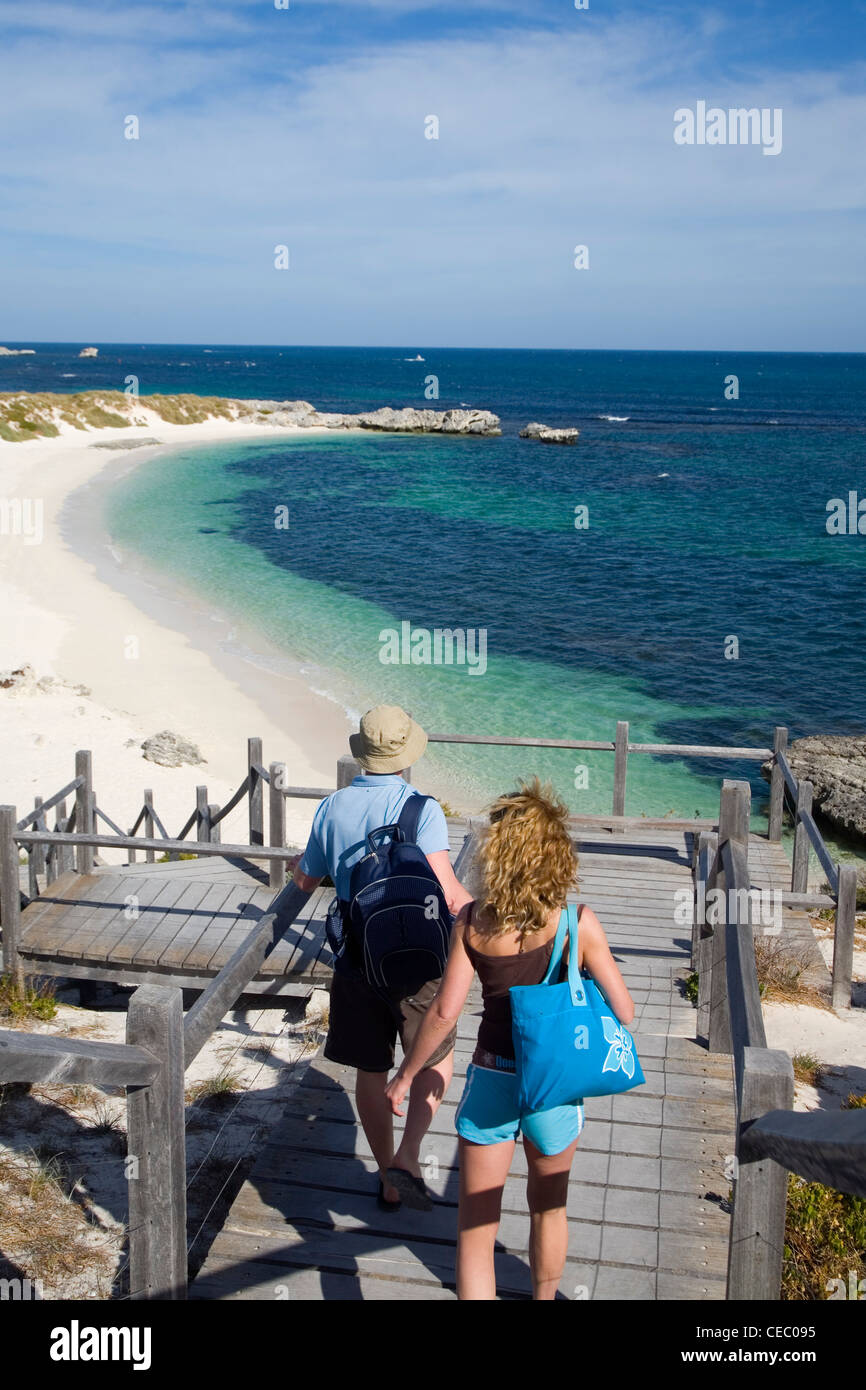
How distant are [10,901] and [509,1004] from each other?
18.8 feet

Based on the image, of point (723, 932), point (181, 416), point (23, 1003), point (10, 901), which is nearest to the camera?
point (723, 932)

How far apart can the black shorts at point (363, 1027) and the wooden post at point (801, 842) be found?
607 cm

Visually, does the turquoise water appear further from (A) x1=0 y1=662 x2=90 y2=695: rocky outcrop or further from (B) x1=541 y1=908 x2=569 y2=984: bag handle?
(B) x1=541 y1=908 x2=569 y2=984: bag handle

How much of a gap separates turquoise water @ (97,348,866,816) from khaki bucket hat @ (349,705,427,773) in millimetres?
11818

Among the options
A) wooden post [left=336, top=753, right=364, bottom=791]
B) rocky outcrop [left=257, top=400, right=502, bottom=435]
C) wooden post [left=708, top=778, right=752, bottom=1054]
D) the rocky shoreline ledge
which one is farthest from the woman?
rocky outcrop [left=257, top=400, right=502, bottom=435]

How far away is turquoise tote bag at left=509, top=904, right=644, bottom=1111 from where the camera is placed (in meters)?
3.08

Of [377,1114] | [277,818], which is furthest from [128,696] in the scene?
[377,1114]

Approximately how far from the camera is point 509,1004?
3225 millimetres

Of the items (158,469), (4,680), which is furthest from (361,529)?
(4,680)

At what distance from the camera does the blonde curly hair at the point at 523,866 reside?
311 cm

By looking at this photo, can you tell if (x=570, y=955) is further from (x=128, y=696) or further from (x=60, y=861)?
(x=128, y=696)

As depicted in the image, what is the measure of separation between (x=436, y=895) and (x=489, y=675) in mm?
19159

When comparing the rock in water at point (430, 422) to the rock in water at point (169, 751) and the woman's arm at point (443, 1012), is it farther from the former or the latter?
the woman's arm at point (443, 1012)
